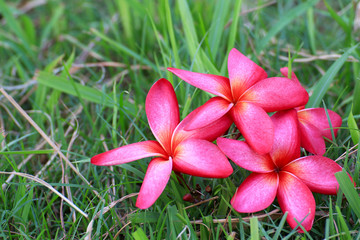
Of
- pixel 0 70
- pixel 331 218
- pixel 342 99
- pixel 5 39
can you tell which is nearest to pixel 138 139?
pixel 331 218

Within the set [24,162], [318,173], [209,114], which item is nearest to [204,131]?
[209,114]

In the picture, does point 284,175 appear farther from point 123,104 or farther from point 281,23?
point 281,23

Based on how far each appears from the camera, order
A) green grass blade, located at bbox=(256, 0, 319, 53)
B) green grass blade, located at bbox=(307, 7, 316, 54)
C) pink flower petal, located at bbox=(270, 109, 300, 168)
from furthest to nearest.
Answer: green grass blade, located at bbox=(307, 7, 316, 54), green grass blade, located at bbox=(256, 0, 319, 53), pink flower petal, located at bbox=(270, 109, 300, 168)

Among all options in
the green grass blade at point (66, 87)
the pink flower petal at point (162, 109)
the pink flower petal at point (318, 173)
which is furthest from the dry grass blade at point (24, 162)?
the pink flower petal at point (318, 173)

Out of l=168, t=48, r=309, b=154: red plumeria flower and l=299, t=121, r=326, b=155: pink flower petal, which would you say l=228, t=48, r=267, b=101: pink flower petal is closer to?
l=168, t=48, r=309, b=154: red plumeria flower

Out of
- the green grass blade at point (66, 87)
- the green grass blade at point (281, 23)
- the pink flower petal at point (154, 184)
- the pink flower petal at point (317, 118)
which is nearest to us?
the pink flower petal at point (154, 184)

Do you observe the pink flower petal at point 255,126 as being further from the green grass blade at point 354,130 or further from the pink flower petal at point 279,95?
the green grass blade at point 354,130

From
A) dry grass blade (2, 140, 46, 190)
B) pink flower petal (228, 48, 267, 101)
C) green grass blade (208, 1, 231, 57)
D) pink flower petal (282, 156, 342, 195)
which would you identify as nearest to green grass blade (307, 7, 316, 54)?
green grass blade (208, 1, 231, 57)
